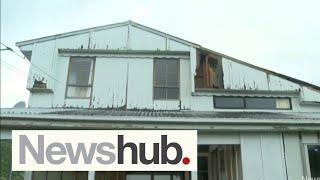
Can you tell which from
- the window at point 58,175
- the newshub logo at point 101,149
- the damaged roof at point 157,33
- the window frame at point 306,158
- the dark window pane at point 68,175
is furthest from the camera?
the damaged roof at point 157,33

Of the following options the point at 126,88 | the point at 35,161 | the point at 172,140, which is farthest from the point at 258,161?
the point at 35,161

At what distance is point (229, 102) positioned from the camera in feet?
33.9

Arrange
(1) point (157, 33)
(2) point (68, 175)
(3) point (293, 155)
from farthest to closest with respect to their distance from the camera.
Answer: (1) point (157, 33), (2) point (68, 175), (3) point (293, 155)

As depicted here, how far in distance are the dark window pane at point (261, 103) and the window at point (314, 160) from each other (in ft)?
7.34

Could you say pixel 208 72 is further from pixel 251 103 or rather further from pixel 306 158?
pixel 306 158

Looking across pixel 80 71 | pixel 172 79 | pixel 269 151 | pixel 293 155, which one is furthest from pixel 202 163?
pixel 80 71

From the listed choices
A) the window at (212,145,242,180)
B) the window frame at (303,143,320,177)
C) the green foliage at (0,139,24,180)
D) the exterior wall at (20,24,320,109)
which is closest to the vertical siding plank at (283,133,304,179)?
the window frame at (303,143,320,177)

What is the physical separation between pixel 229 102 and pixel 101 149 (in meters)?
4.22

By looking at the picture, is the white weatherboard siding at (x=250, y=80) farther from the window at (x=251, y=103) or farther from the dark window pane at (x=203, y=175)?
the dark window pane at (x=203, y=175)

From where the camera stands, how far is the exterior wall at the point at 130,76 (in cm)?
1026

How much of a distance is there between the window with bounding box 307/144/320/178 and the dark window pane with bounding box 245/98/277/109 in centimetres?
224

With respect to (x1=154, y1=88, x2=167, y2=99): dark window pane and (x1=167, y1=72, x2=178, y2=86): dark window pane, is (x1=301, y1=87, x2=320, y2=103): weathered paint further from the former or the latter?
(x1=154, y1=88, x2=167, y2=99): dark window pane

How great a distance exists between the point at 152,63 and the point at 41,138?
4.30 meters

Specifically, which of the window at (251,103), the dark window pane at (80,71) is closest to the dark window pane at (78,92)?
the dark window pane at (80,71)
